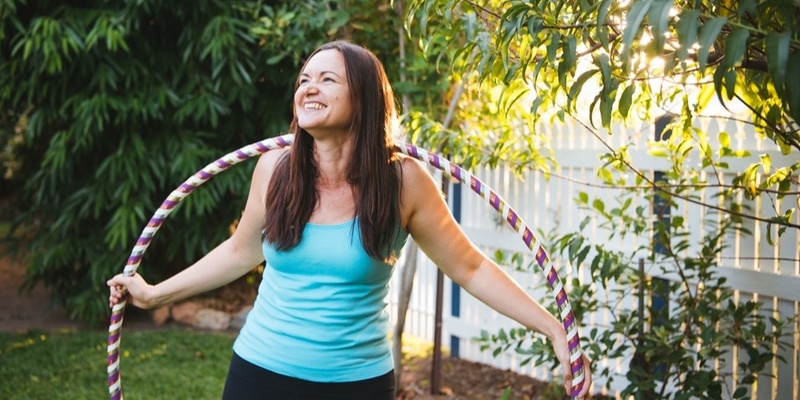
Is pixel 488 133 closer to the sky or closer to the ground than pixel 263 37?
closer to the ground

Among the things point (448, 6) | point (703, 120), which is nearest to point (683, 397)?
point (703, 120)

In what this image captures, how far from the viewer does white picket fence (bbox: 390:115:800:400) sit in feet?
12.9

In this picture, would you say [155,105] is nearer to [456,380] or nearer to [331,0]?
[331,0]

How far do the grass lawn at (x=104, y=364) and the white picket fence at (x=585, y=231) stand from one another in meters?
1.52

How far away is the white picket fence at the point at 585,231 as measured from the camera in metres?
3.92

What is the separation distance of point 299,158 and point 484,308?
3.65m

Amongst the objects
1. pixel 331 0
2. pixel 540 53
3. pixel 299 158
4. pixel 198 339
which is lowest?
pixel 198 339

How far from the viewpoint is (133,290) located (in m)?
2.99

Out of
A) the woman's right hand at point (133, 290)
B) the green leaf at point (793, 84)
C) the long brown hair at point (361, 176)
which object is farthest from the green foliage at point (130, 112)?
the green leaf at point (793, 84)

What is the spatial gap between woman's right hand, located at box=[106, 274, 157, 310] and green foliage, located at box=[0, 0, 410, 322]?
3429 millimetres

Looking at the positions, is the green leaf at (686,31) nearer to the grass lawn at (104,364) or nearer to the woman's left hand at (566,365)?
the woman's left hand at (566,365)

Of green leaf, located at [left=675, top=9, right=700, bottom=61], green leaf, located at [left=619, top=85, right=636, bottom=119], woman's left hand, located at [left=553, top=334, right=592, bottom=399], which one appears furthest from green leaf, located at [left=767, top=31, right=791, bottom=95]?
woman's left hand, located at [left=553, top=334, right=592, bottom=399]

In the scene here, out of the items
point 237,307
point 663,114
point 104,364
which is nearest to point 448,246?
point 663,114

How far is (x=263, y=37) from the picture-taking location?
256 inches
